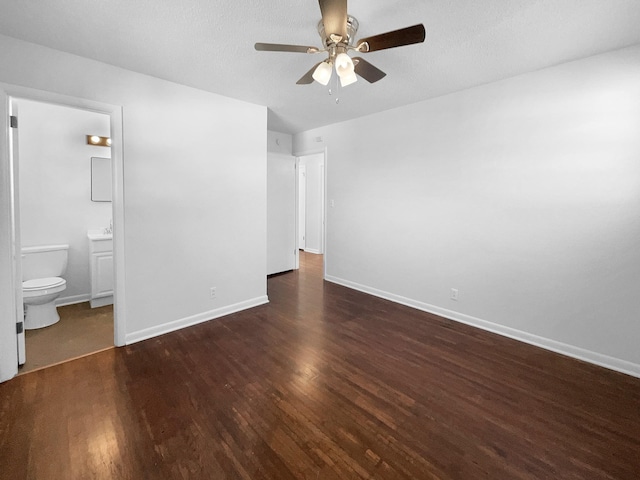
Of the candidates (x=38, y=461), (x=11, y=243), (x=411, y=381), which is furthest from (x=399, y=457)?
(x=11, y=243)

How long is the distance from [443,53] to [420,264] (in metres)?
2.26

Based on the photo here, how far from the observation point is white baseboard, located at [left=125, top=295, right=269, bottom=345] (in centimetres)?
276

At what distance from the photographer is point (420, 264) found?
3.64m

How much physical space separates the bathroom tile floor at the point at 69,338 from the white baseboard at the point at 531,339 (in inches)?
130

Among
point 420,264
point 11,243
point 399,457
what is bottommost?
point 399,457

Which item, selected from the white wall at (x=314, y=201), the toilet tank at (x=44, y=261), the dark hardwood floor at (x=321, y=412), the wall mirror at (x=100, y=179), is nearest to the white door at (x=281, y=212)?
the white wall at (x=314, y=201)

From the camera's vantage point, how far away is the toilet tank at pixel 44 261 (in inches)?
125

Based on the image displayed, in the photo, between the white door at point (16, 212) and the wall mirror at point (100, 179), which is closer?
the white door at point (16, 212)

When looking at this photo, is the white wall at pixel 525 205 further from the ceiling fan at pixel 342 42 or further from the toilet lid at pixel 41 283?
the toilet lid at pixel 41 283

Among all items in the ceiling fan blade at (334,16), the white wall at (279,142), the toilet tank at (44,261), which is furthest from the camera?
the white wall at (279,142)

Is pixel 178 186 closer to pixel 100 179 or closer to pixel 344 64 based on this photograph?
pixel 100 179

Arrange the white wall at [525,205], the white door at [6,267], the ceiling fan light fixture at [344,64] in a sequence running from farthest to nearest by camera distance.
A: the white wall at [525,205] < the white door at [6,267] < the ceiling fan light fixture at [344,64]

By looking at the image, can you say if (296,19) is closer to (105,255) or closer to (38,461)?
(38,461)

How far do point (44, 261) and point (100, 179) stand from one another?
3.95ft
